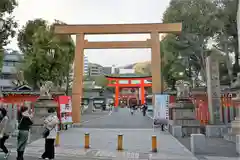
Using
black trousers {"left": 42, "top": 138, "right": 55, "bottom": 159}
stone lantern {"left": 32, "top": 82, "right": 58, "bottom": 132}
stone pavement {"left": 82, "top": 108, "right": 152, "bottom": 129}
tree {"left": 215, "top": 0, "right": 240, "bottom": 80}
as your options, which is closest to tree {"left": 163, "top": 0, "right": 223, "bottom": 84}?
tree {"left": 215, "top": 0, "right": 240, "bottom": 80}

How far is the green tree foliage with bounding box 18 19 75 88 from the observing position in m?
31.1

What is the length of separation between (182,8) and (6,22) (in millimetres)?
16336

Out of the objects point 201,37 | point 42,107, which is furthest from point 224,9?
point 42,107

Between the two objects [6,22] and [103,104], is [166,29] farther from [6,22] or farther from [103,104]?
[103,104]

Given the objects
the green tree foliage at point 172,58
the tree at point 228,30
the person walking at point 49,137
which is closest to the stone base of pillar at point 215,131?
the person walking at point 49,137

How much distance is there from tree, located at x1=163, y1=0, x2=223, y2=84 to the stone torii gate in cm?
605

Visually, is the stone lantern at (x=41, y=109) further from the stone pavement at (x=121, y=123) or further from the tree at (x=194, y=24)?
the tree at (x=194, y=24)

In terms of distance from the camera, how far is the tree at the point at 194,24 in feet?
86.2

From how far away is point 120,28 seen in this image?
21688 mm

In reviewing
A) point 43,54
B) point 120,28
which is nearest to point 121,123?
point 120,28

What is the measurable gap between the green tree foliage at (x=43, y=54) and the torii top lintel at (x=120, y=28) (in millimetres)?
9687

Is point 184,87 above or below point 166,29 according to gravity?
below

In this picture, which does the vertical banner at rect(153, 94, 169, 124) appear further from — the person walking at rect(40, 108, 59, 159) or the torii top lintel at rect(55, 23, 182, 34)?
the person walking at rect(40, 108, 59, 159)

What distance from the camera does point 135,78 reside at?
57.8m
